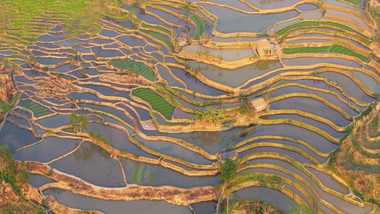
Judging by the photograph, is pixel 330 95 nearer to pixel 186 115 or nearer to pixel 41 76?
Result: pixel 186 115

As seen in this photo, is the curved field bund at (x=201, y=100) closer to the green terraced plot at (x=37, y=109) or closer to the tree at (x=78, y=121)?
the green terraced plot at (x=37, y=109)

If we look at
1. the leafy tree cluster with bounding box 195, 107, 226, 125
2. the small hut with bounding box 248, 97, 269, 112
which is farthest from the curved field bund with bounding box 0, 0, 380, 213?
the small hut with bounding box 248, 97, 269, 112

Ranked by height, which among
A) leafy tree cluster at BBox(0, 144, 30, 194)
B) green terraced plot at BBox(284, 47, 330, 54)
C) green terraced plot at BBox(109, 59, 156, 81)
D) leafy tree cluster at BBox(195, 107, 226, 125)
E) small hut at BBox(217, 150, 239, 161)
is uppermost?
green terraced plot at BBox(284, 47, 330, 54)

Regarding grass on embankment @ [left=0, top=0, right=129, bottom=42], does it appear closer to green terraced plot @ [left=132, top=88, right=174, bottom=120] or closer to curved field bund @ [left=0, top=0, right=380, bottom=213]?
curved field bund @ [left=0, top=0, right=380, bottom=213]

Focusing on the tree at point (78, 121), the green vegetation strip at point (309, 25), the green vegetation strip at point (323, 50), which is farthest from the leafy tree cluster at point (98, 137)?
the green vegetation strip at point (309, 25)

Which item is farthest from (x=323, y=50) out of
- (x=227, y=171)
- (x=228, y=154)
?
(x=227, y=171)

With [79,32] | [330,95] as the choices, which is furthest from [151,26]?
[330,95]
